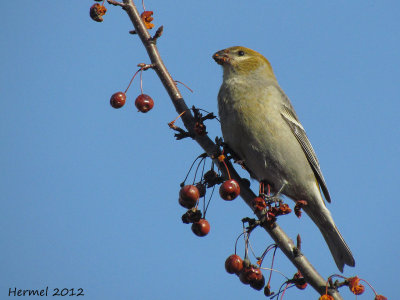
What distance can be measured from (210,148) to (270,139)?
4.01 ft

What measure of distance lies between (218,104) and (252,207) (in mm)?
1777

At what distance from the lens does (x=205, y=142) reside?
3.86 meters

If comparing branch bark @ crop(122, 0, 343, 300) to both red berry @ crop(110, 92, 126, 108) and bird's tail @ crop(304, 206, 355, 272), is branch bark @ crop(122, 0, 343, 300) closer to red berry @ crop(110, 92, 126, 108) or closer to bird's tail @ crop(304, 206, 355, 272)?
red berry @ crop(110, 92, 126, 108)

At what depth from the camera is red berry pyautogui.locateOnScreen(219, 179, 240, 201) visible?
3.59m

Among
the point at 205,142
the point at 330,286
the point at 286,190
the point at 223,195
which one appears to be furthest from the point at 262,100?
the point at 330,286

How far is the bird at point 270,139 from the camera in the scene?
4.86m

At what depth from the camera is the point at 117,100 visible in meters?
3.80

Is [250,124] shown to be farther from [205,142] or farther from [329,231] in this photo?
[329,231]

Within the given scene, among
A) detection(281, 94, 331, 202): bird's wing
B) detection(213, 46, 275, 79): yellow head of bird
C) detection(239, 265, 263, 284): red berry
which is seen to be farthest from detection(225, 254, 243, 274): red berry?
detection(213, 46, 275, 79): yellow head of bird

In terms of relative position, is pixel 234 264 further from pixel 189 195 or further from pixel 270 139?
pixel 270 139

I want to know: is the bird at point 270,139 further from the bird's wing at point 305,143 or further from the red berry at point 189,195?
the red berry at point 189,195

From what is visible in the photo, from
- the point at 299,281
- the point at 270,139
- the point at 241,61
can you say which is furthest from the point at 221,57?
the point at 299,281

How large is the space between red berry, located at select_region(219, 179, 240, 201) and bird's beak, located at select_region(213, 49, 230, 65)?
240 cm

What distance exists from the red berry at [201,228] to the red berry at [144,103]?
3.43ft
